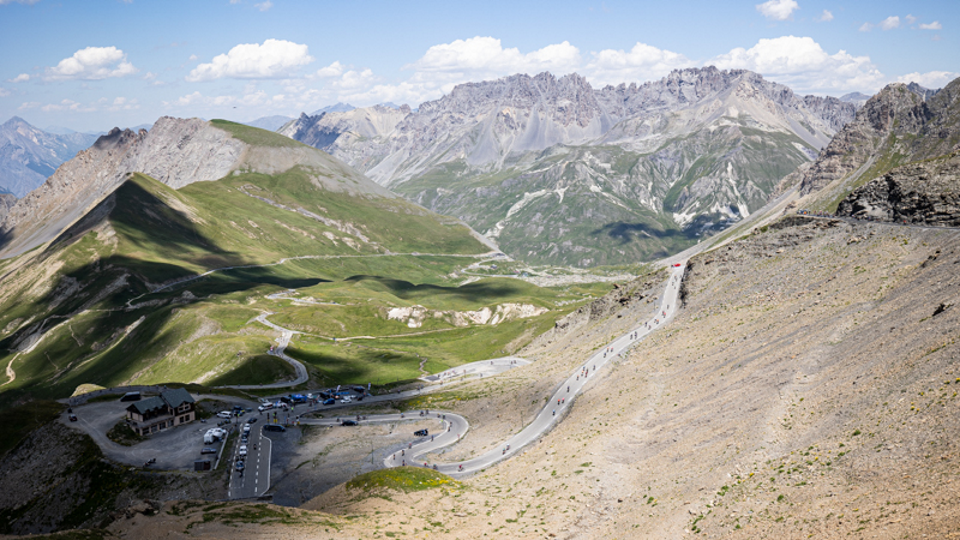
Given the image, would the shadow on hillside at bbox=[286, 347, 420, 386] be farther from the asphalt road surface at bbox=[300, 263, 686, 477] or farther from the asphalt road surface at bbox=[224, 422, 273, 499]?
the asphalt road surface at bbox=[224, 422, 273, 499]

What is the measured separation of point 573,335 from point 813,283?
56743 millimetres

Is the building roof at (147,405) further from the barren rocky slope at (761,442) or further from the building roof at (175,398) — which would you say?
the barren rocky slope at (761,442)

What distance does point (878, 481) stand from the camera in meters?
34.9

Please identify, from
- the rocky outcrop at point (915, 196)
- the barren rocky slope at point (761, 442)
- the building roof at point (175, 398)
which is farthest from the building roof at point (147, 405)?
the rocky outcrop at point (915, 196)

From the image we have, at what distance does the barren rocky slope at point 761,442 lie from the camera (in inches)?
1409

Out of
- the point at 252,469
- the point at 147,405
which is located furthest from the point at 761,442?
the point at 147,405

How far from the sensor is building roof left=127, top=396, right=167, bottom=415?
82756 millimetres

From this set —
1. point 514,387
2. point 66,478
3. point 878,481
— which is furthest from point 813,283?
point 66,478

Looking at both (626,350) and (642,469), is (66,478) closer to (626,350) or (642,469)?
(642,469)

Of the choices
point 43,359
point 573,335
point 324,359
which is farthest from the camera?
point 43,359

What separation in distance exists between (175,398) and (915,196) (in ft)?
422

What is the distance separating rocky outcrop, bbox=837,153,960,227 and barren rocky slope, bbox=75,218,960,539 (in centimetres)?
766

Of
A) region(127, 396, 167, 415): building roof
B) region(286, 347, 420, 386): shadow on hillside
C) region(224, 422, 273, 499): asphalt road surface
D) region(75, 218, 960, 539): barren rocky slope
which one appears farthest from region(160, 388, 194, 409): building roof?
region(75, 218, 960, 539): barren rocky slope

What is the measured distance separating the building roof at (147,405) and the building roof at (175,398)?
0.82 meters
